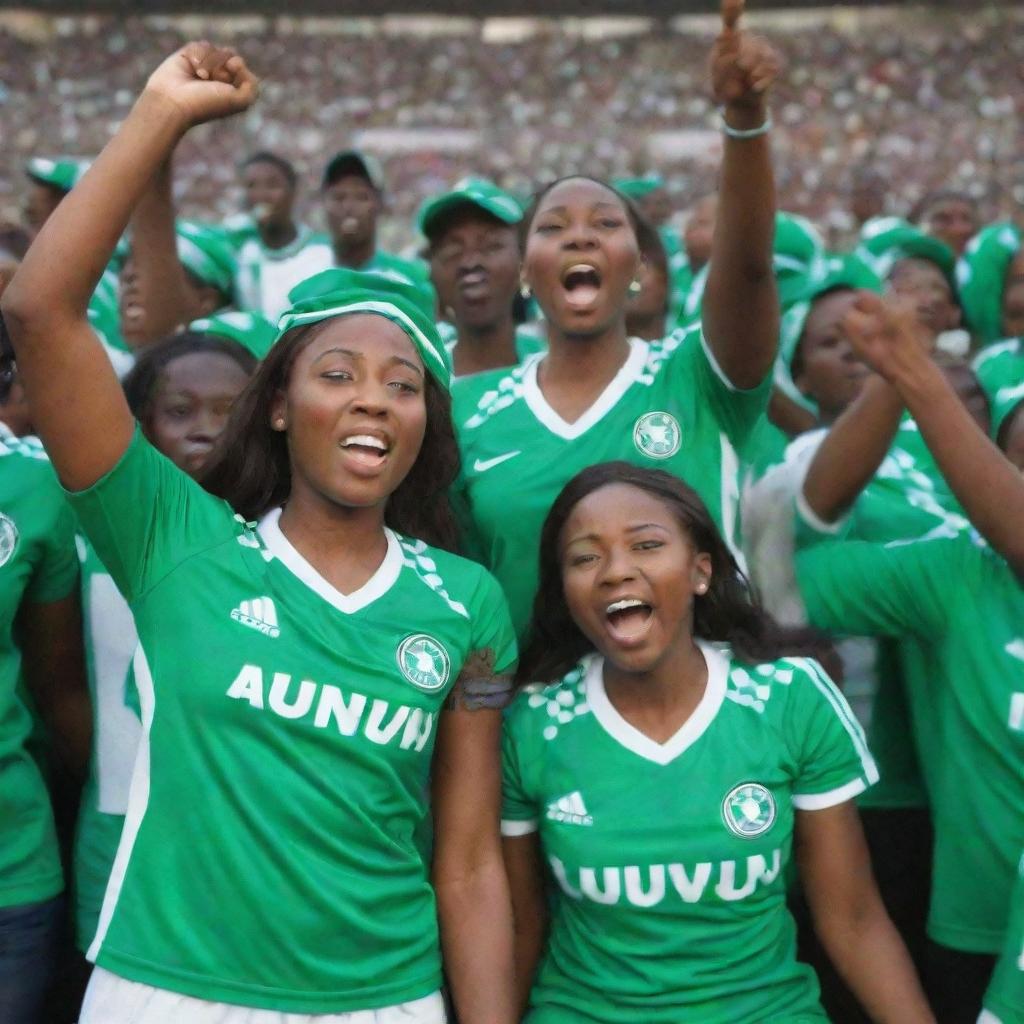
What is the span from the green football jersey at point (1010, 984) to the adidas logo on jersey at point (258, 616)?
1367 mm

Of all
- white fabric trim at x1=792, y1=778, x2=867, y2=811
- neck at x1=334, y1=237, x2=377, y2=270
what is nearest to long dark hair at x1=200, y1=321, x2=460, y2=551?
white fabric trim at x1=792, y1=778, x2=867, y2=811

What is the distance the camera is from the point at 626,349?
355cm

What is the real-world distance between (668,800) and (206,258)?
11.1ft

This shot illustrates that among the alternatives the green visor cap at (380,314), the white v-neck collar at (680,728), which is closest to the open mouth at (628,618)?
the white v-neck collar at (680,728)

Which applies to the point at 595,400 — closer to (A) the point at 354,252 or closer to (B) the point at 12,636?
(B) the point at 12,636

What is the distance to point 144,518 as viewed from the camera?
256cm

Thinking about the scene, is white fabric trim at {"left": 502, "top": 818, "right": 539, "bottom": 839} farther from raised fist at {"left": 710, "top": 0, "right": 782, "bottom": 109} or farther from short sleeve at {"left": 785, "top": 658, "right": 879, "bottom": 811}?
raised fist at {"left": 710, "top": 0, "right": 782, "bottom": 109}

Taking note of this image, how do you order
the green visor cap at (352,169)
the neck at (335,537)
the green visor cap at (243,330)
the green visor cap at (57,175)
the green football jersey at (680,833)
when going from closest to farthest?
the neck at (335,537) → the green football jersey at (680,833) → the green visor cap at (243,330) → the green visor cap at (57,175) → the green visor cap at (352,169)

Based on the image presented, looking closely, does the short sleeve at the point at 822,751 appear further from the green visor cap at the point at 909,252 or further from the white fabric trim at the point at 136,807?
the green visor cap at the point at 909,252

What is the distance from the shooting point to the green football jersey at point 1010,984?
277 cm

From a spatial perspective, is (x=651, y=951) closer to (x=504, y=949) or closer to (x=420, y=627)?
(x=504, y=949)

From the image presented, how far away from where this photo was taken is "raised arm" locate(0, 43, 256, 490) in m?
2.43

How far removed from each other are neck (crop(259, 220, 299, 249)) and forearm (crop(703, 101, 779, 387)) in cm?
474

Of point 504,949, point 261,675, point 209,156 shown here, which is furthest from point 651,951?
point 209,156
